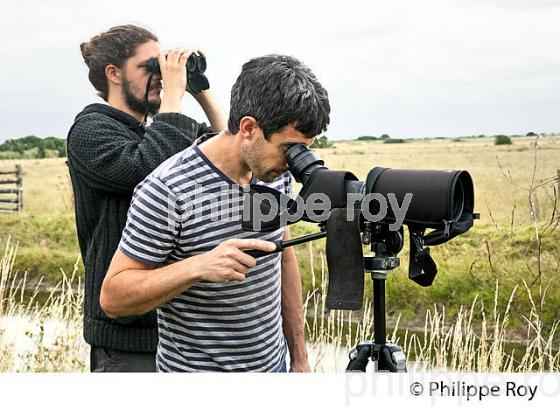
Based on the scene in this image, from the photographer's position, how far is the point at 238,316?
2.06 m

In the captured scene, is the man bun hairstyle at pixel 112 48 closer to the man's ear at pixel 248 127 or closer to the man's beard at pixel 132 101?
the man's beard at pixel 132 101

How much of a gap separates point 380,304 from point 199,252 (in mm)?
493

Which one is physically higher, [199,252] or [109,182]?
[109,182]

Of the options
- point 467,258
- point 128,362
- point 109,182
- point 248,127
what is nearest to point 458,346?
point 128,362

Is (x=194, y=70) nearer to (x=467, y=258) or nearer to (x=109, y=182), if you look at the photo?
(x=109, y=182)

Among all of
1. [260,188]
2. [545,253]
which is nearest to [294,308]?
[260,188]

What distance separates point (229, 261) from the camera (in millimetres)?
1778

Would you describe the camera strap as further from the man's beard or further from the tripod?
the man's beard

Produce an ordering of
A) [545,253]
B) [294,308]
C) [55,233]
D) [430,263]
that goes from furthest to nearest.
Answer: [55,233]
[545,253]
[294,308]
[430,263]

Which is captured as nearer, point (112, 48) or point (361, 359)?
point (361, 359)

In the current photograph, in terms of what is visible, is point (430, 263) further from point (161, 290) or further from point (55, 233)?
point (55, 233)

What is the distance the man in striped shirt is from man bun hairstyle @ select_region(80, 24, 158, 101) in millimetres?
731

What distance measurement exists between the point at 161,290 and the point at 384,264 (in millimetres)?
552

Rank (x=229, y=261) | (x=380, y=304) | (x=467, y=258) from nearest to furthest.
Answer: (x=229, y=261) → (x=380, y=304) → (x=467, y=258)
